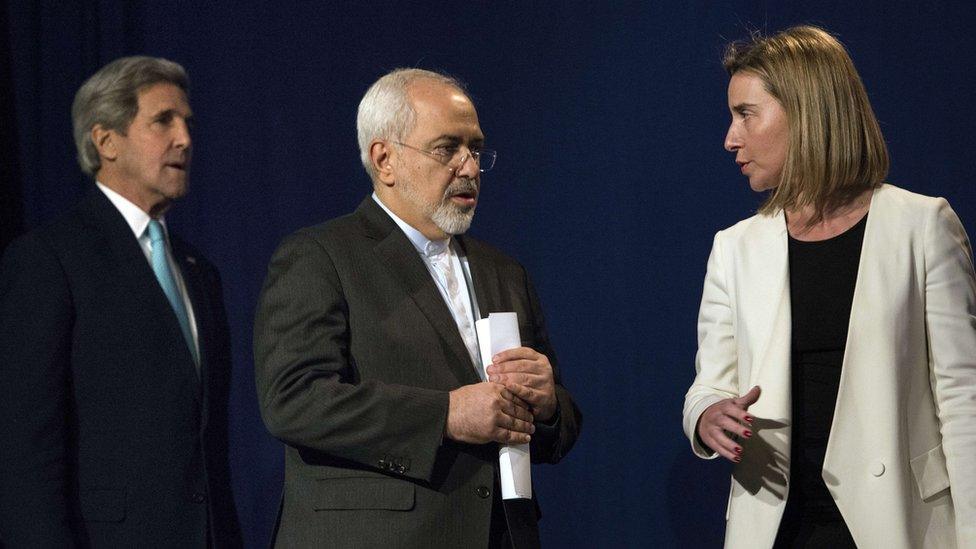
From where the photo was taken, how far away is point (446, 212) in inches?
101

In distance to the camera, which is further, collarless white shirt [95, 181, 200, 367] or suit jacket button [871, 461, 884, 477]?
collarless white shirt [95, 181, 200, 367]

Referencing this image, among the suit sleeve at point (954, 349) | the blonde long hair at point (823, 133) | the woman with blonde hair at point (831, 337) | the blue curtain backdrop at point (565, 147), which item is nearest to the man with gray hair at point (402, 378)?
the woman with blonde hair at point (831, 337)

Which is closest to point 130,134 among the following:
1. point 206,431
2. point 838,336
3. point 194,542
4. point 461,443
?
point 206,431

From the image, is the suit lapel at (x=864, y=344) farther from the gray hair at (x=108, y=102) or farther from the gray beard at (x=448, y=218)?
the gray hair at (x=108, y=102)

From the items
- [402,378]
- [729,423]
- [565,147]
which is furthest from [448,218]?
[565,147]

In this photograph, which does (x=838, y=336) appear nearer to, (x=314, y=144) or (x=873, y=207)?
(x=873, y=207)

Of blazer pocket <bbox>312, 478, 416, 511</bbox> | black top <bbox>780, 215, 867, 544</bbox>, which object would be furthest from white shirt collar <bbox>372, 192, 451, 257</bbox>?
black top <bbox>780, 215, 867, 544</bbox>

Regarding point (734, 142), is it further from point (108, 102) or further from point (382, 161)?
point (108, 102)

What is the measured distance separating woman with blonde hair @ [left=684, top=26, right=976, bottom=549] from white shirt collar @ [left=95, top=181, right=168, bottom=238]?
56.0 inches

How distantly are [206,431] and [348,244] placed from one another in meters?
0.67

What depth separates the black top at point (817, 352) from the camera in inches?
90.8

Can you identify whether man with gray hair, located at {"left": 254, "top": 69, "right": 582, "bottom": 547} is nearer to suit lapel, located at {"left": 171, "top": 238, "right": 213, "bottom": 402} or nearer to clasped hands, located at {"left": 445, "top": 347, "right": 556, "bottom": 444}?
clasped hands, located at {"left": 445, "top": 347, "right": 556, "bottom": 444}

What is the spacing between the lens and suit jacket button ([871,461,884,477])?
7.27ft

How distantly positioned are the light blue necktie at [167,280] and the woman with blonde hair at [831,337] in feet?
4.15
